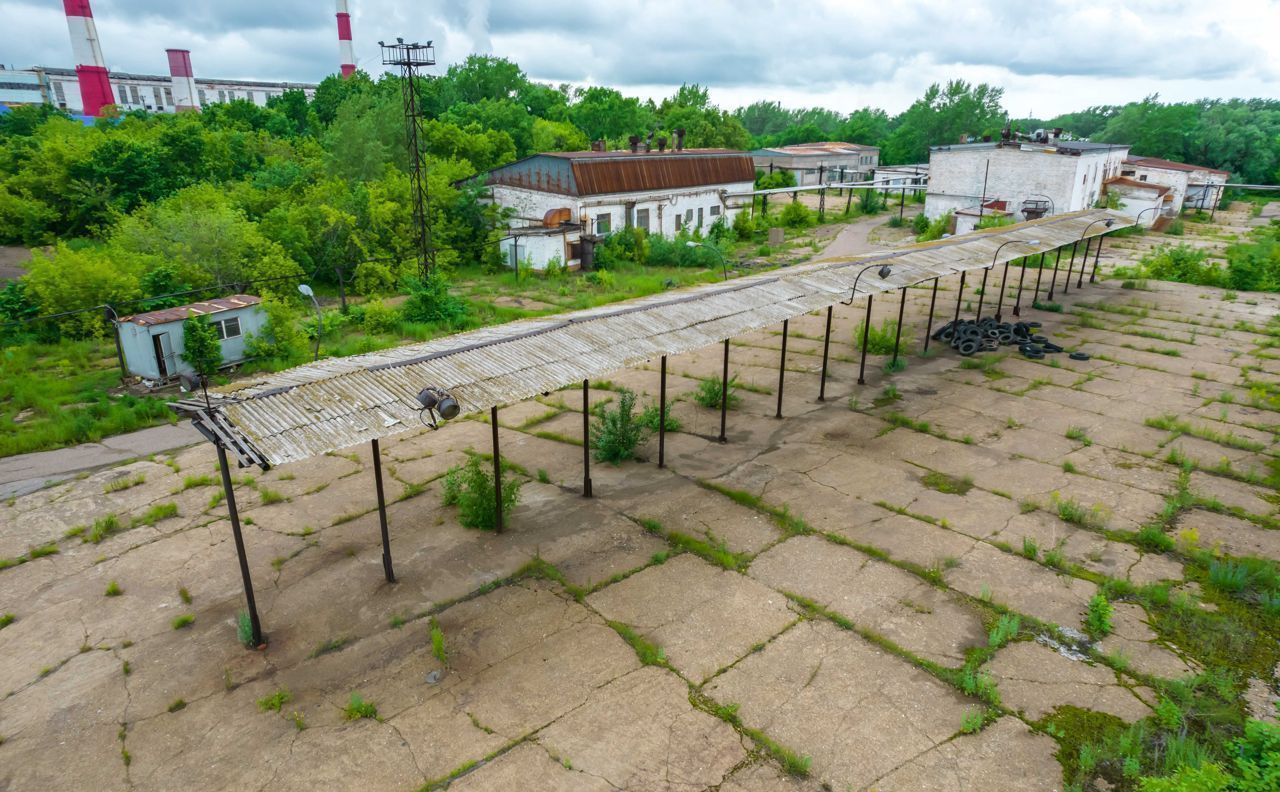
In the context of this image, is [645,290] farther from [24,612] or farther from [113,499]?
[24,612]

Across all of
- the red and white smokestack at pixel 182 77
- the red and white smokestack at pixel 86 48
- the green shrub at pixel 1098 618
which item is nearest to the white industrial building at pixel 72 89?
the red and white smokestack at pixel 182 77

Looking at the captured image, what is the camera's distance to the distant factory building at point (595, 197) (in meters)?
29.6

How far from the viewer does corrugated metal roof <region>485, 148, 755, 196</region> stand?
30.2 meters

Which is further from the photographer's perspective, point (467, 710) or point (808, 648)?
point (808, 648)

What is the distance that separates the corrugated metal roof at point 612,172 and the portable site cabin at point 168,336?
16.0 metres

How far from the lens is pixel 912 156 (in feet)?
234

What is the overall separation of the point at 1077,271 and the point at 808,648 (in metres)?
28.2

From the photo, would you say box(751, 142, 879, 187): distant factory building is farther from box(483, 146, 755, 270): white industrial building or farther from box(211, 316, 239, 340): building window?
box(211, 316, 239, 340): building window

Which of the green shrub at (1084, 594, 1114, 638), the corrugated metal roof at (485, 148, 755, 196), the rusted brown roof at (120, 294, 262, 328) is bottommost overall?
the green shrub at (1084, 594, 1114, 638)

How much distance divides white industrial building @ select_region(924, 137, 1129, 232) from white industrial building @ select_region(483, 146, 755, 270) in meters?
14.0

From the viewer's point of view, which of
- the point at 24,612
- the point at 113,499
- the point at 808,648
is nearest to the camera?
the point at 808,648

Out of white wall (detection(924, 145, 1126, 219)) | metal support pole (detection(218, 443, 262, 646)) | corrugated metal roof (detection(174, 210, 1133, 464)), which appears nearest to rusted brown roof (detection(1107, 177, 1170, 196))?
white wall (detection(924, 145, 1126, 219))

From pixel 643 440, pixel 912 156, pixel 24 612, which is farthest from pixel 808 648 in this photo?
pixel 912 156

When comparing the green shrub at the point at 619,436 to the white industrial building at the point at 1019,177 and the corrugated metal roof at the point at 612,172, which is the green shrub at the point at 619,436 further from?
the white industrial building at the point at 1019,177
